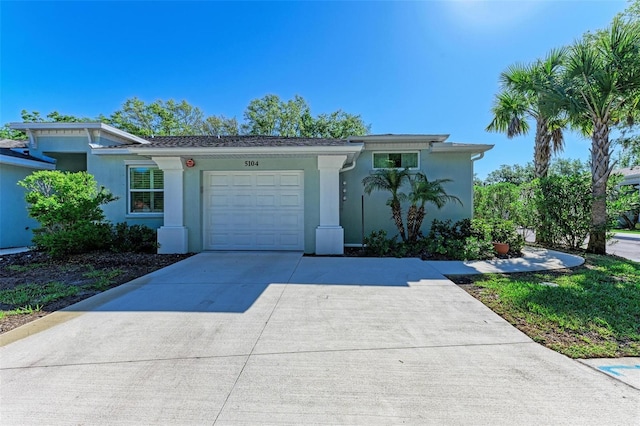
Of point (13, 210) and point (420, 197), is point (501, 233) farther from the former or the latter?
point (13, 210)

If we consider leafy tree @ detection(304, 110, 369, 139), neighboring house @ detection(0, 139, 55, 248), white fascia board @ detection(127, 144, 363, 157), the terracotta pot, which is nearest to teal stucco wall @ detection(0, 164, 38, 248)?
neighboring house @ detection(0, 139, 55, 248)

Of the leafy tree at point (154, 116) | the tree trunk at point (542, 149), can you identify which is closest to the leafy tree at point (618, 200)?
the tree trunk at point (542, 149)

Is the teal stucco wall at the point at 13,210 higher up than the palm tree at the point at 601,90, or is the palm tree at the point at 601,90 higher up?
the palm tree at the point at 601,90

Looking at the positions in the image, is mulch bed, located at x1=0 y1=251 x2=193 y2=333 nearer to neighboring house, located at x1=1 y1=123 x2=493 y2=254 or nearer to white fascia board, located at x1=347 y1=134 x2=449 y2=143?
neighboring house, located at x1=1 y1=123 x2=493 y2=254

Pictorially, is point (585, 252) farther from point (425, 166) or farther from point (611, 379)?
point (611, 379)

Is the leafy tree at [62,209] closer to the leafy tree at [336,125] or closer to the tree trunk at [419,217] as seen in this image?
the tree trunk at [419,217]

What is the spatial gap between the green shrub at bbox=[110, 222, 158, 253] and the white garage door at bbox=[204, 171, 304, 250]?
177 cm

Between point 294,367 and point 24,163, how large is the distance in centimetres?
1230

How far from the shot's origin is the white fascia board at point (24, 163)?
9117mm

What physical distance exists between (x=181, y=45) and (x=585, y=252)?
17.1 metres

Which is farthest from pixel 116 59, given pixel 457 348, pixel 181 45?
pixel 457 348

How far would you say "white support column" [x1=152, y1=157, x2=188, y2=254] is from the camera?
841cm

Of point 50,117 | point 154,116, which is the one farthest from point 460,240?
point 50,117

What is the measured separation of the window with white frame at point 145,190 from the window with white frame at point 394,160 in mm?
7456
